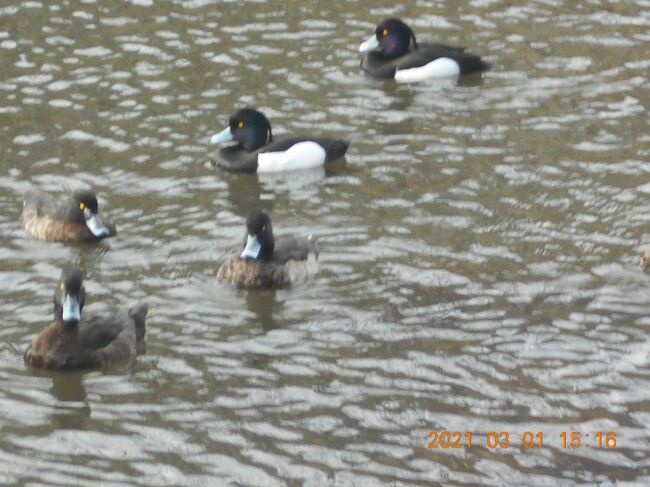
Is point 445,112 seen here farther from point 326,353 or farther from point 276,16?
point 326,353

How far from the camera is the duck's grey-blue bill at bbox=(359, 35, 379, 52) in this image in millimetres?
18609

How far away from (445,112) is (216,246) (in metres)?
4.16

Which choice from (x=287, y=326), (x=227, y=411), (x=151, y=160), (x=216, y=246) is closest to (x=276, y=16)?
(x=151, y=160)

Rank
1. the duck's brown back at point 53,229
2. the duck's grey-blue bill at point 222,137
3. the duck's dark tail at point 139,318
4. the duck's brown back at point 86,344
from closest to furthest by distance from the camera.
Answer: the duck's brown back at point 86,344
the duck's dark tail at point 139,318
the duck's brown back at point 53,229
the duck's grey-blue bill at point 222,137

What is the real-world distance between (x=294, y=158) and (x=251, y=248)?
291 cm

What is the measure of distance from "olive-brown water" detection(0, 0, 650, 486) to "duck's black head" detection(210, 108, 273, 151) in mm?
303

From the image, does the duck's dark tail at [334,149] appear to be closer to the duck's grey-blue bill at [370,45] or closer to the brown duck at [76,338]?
the duck's grey-blue bill at [370,45]

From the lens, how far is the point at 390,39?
61.5 ft

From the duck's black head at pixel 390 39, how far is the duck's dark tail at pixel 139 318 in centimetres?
716

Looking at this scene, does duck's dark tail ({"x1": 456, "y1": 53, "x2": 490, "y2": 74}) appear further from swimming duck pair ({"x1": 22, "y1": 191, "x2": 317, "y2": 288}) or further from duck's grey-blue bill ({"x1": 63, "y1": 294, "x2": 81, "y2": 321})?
duck's grey-blue bill ({"x1": 63, "y1": 294, "x2": 81, "y2": 321})

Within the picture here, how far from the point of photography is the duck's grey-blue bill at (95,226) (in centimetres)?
1415

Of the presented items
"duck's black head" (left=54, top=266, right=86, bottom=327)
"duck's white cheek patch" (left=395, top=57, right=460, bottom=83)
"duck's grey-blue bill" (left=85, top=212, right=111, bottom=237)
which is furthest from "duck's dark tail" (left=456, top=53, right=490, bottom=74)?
Answer: "duck's black head" (left=54, top=266, right=86, bottom=327)

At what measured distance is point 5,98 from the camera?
17.7 meters
